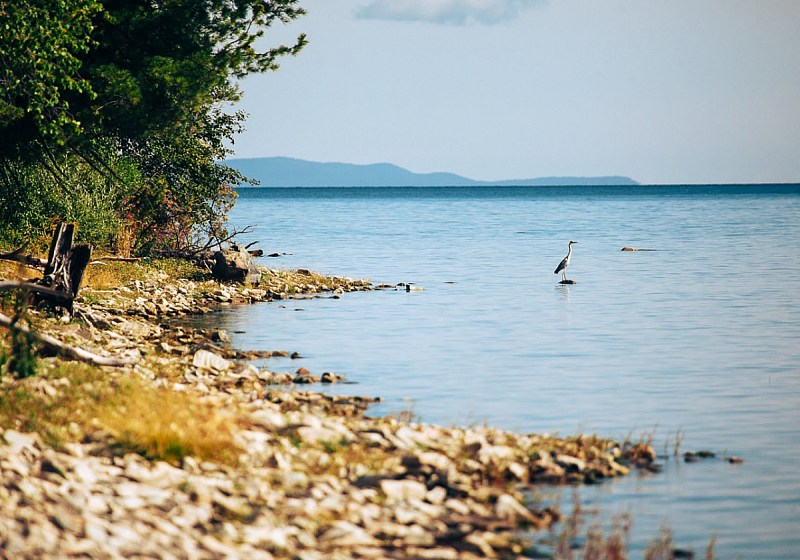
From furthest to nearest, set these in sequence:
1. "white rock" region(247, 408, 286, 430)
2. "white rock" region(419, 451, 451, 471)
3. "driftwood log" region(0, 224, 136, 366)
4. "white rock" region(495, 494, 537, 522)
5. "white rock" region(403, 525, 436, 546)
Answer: "driftwood log" region(0, 224, 136, 366)
"white rock" region(247, 408, 286, 430)
"white rock" region(419, 451, 451, 471)
"white rock" region(495, 494, 537, 522)
"white rock" region(403, 525, 436, 546)

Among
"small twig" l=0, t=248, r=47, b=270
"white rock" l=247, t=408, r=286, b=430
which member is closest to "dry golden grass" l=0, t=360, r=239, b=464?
"white rock" l=247, t=408, r=286, b=430

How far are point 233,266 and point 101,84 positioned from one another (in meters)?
10.0

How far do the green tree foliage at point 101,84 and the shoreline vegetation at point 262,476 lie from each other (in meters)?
6.60

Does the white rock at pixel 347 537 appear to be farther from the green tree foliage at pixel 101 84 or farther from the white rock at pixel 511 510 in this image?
the green tree foliage at pixel 101 84

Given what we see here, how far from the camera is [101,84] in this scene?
19.9 metres

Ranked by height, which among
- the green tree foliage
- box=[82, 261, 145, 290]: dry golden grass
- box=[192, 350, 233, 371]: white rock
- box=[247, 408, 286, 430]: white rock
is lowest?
box=[192, 350, 233, 371]: white rock

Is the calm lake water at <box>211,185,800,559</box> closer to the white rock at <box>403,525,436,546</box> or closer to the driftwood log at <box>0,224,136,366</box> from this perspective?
the white rock at <box>403,525,436,546</box>

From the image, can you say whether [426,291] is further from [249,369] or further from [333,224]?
[333,224]

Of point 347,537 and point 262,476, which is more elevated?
point 262,476

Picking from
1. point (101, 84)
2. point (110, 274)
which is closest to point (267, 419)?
point (101, 84)

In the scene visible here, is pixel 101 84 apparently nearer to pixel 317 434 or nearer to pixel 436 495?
pixel 317 434

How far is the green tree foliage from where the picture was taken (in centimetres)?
1608

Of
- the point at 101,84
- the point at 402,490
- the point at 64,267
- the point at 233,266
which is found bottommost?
the point at 402,490

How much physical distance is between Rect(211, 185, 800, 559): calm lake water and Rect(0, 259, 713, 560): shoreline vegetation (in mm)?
822
